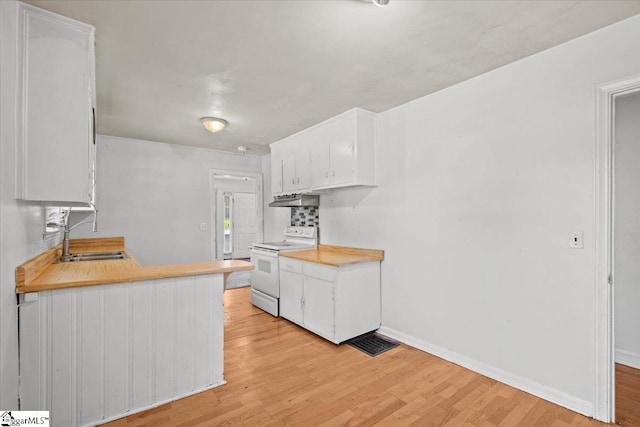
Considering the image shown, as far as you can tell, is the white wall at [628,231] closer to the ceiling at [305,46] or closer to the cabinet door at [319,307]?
the ceiling at [305,46]

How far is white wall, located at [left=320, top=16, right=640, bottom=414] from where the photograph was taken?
6.48 feet

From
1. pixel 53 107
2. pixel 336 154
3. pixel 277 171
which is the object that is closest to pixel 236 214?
pixel 277 171

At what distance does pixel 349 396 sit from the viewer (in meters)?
2.16

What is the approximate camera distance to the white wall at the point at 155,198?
4199 millimetres

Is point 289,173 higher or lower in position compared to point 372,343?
higher

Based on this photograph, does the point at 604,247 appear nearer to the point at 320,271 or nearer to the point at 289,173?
the point at 320,271

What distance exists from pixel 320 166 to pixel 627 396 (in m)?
3.26

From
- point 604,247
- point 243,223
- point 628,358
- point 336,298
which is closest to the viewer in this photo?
point 604,247

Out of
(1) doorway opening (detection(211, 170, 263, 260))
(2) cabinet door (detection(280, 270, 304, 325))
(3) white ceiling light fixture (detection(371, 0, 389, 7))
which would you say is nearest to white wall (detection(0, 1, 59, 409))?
(3) white ceiling light fixture (detection(371, 0, 389, 7))

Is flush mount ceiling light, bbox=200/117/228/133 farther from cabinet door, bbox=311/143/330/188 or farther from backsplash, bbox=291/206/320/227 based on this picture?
backsplash, bbox=291/206/320/227

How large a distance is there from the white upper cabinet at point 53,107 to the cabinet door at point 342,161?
225 cm

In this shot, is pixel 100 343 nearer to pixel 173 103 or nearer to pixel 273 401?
pixel 273 401

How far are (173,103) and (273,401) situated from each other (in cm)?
284

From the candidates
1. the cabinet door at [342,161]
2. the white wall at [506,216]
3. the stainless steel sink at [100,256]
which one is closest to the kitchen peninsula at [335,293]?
the white wall at [506,216]
